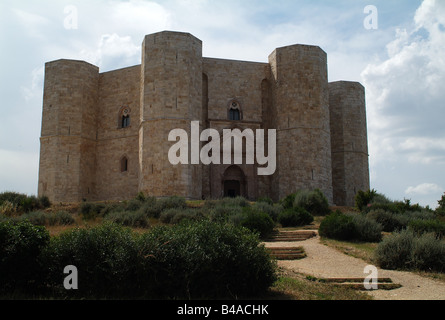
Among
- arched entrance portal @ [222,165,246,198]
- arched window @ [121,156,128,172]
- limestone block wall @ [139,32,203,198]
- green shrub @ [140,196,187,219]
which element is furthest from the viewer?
arched window @ [121,156,128,172]

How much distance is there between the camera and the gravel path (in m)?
6.84

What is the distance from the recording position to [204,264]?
622 centimetres

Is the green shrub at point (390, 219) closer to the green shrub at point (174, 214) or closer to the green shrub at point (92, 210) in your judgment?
the green shrub at point (174, 214)

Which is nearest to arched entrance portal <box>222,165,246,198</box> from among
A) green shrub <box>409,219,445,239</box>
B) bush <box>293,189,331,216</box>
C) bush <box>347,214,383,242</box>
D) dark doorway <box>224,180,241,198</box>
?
dark doorway <box>224,180,241,198</box>

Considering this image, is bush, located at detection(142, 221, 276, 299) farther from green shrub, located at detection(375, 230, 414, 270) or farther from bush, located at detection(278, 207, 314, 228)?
bush, located at detection(278, 207, 314, 228)

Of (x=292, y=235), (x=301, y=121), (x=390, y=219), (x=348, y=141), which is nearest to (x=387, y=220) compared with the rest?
(x=390, y=219)

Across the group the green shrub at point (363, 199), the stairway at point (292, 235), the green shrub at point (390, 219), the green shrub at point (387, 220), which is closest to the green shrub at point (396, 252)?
the stairway at point (292, 235)

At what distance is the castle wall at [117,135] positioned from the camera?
23891 mm

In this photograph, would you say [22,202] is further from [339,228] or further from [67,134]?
[339,228]

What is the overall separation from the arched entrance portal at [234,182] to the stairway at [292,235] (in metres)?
10.3

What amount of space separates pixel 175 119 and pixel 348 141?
11395 millimetres

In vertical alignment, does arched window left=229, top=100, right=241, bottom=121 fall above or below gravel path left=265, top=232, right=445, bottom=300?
above

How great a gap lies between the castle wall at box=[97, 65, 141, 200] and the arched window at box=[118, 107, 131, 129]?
0.06m
